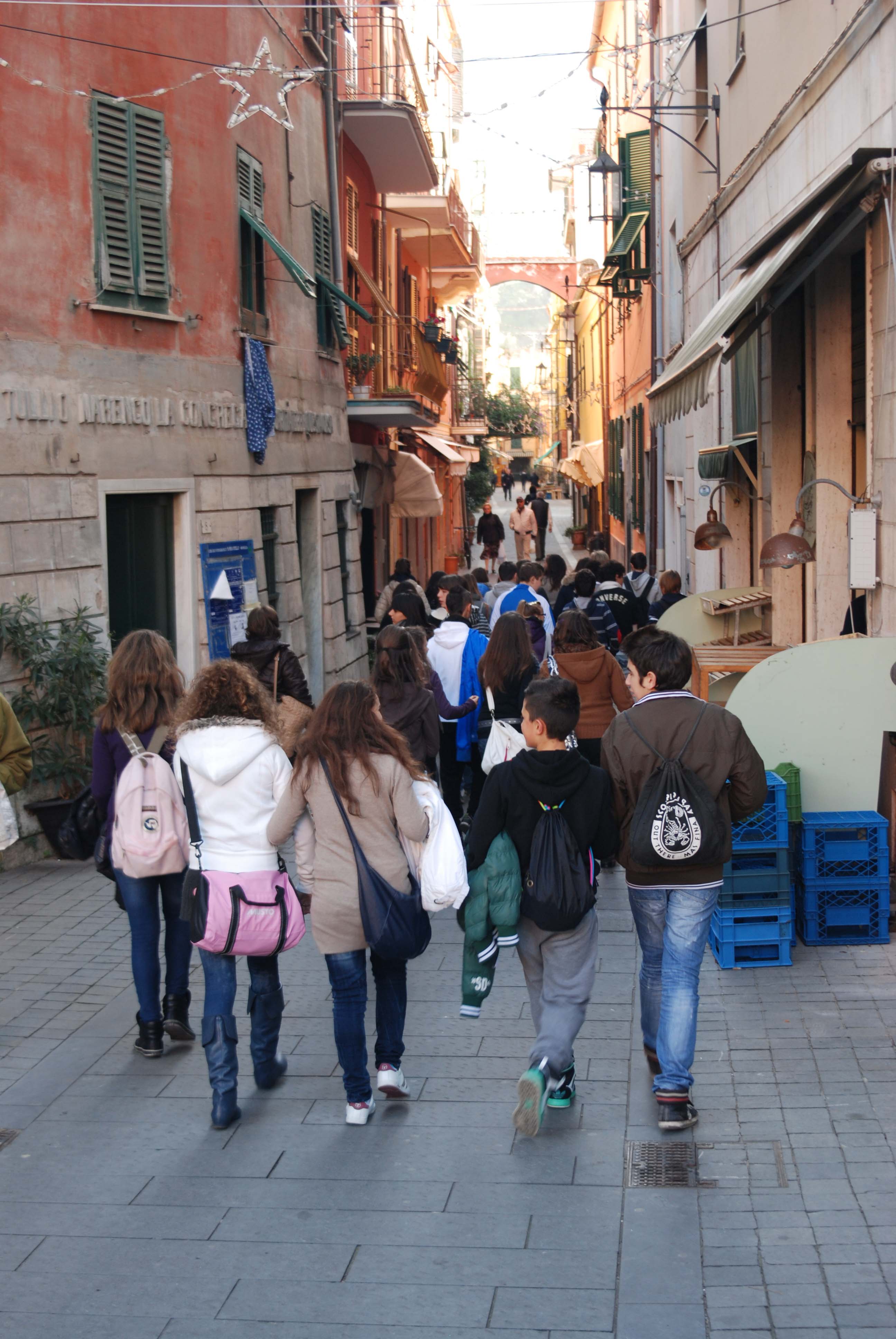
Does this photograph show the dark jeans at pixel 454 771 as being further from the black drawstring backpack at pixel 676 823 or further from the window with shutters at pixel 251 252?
the window with shutters at pixel 251 252

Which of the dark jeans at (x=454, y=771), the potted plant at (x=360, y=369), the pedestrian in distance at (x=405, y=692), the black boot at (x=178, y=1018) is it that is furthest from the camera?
the potted plant at (x=360, y=369)

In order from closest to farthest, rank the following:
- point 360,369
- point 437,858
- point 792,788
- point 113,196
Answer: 1. point 437,858
2. point 792,788
3. point 113,196
4. point 360,369

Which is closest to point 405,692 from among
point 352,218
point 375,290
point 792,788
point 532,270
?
point 792,788

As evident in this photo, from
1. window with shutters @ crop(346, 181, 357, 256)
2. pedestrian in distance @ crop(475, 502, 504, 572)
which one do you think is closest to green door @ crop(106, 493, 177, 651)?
window with shutters @ crop(346, 181, 357, 256)

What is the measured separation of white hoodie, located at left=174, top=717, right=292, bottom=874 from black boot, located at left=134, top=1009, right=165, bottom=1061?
1.07 meters

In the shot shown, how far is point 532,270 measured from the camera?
247ft

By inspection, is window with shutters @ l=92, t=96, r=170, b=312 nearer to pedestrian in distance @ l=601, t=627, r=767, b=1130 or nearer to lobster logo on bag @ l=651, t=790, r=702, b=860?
pedestrian in distance @ l=601, t=627, r=767, b=1130

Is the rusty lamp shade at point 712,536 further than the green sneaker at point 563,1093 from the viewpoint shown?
Yes

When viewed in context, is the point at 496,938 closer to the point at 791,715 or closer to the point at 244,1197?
the point at 244,1197

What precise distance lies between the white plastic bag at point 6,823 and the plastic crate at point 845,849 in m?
3.73

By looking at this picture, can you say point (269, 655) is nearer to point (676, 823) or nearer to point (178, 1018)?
point (178, 1018)

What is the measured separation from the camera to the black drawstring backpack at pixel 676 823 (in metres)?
5.05

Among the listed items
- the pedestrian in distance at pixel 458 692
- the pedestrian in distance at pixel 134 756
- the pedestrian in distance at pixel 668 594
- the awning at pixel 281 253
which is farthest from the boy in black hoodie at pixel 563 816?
the awning at pixel 281 253

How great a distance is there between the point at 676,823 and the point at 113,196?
8279mm
